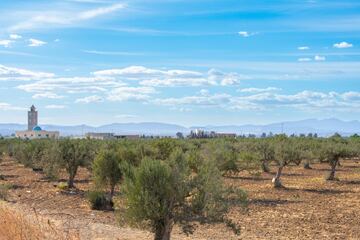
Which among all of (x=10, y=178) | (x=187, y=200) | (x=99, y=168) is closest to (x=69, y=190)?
(x=99, y=168)

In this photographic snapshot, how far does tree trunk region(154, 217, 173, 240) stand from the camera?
16.9 meters

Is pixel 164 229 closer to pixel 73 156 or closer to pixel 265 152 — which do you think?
pixel 73 156

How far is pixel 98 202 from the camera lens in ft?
93.7

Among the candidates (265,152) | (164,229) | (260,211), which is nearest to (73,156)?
(260,211)

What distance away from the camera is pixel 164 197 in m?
16.7

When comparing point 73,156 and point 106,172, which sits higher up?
point 73,156

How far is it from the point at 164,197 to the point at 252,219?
9.78 meters

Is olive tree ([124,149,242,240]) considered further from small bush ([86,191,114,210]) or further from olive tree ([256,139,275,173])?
olive tree ([256,139,275,173])

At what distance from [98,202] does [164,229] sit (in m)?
12.0

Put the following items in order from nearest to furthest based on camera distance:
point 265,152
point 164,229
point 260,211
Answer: point 164,229
point 260,211
point 265,152

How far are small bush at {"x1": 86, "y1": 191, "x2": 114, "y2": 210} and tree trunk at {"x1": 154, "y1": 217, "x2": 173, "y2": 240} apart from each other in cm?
1163

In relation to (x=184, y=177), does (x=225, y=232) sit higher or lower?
lower

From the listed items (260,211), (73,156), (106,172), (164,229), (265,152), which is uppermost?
(265,152)

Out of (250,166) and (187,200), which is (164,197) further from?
(250,166)
